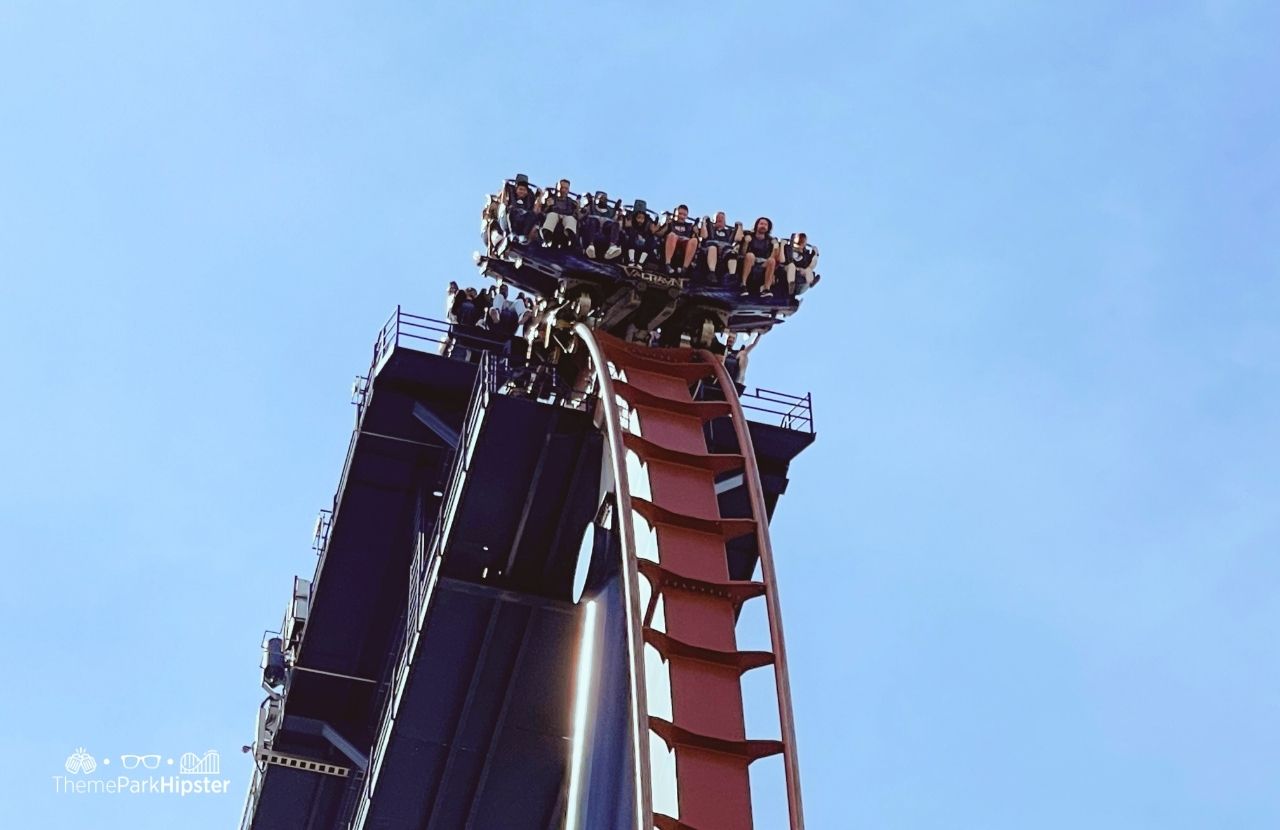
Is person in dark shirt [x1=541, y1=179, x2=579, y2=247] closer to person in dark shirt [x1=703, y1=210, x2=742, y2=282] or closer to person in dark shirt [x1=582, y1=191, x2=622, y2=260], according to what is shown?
person in dark shirt [x1=582, y1=191, x2=622, y2=260]

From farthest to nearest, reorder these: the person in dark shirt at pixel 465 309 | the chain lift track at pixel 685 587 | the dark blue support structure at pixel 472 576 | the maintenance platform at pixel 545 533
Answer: the person in dark shirt at pixel 465 309
the dark blue support structure at pixel 472 576
the maintenance platform at pixel 545 533
the chain lift track at pixel 685 587

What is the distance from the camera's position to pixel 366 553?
45.1 meters

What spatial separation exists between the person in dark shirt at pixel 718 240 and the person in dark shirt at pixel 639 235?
919 millimetres

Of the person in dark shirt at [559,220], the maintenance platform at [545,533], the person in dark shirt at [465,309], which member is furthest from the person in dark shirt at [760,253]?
the person in dark shirt at [465,309]

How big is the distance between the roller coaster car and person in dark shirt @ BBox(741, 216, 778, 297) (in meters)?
0.21

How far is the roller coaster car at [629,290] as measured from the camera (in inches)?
1657

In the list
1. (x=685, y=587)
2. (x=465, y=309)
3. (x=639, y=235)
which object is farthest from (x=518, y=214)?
(x=685, y=587)

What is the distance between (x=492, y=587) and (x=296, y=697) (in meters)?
6.69

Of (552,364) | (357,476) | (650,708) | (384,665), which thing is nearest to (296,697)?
(384,665)

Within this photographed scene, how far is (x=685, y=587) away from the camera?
125ft

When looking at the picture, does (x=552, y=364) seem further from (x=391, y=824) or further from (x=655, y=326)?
(x=391, y=824)

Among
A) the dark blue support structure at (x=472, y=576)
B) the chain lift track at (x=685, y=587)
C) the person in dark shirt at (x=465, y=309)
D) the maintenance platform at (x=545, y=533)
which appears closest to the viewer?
the chain lift track at (x=685, y=587)

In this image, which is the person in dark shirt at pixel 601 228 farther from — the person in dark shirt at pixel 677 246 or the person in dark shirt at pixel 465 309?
the person in dark shirt at pixel 465 309

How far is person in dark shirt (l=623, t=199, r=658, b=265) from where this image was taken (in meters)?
42.2
